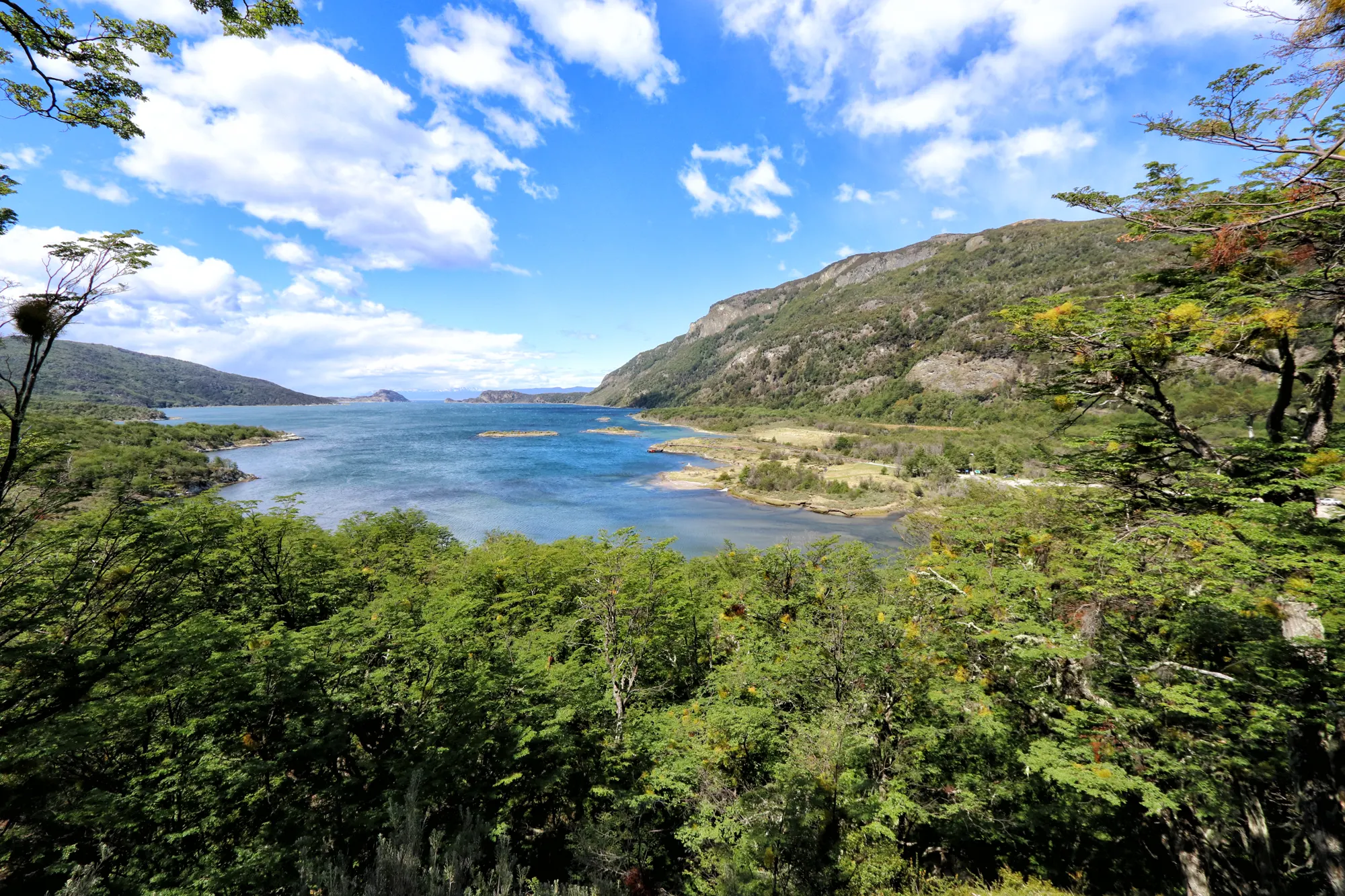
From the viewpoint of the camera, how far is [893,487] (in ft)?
191

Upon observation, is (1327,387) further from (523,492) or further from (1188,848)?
(523,492)

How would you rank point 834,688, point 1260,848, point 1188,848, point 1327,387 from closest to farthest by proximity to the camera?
point 1260,848
point 1188,848
point 1327,387
point 834,688

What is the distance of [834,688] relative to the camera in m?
8.09

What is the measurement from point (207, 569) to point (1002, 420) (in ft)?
356

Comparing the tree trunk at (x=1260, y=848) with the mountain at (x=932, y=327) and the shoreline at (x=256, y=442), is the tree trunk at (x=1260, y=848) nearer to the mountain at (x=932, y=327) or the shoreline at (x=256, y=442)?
the mountain at (x=932, y=327)

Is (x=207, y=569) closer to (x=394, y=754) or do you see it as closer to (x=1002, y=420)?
(x=394, y=754)

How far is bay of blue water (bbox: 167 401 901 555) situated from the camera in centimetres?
4334

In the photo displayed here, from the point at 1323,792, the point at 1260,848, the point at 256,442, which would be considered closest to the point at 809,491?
the point at 1260,848

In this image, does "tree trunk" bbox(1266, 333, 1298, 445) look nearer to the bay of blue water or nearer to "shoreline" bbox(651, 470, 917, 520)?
the bay of blue water

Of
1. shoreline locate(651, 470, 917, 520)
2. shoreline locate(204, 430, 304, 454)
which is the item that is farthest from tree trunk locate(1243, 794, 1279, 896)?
shoreline locate(204, 430, 304, 454)

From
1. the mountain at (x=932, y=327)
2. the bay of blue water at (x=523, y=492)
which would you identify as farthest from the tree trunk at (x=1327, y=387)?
the mountain at (x=932, y=327)

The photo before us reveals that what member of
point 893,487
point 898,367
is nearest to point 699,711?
point 893,487

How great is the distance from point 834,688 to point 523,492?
53.5 meters

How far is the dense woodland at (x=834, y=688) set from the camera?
465cm
